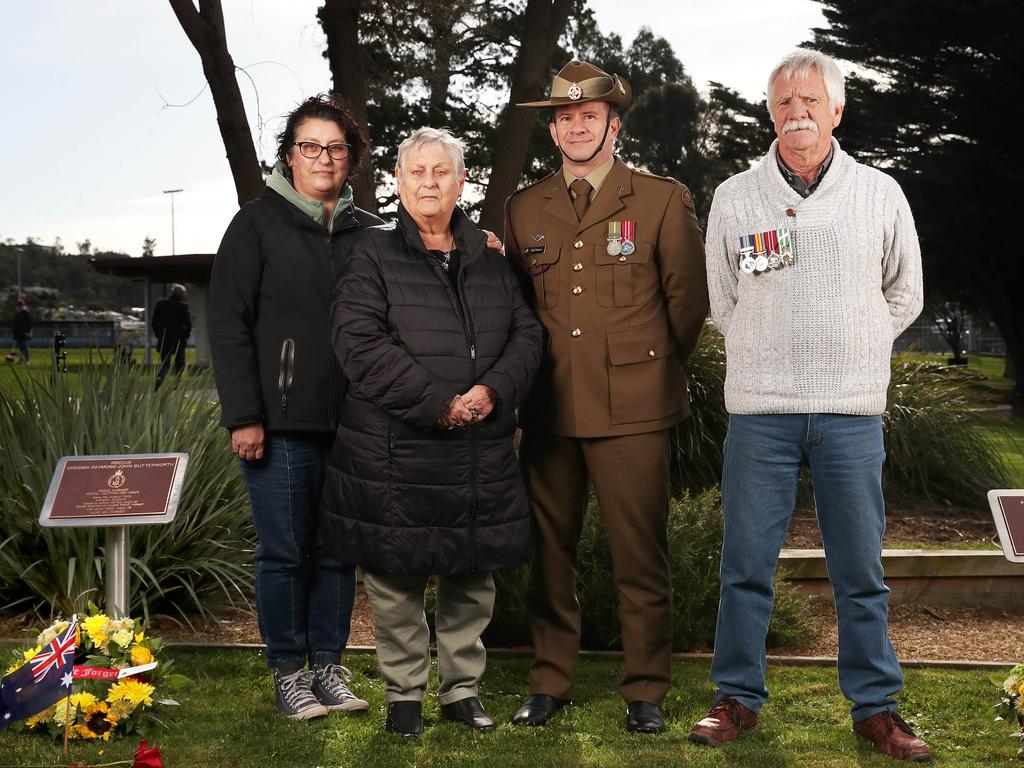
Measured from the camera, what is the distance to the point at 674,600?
16.2 ft

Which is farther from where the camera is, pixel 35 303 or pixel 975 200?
pixel 35 303

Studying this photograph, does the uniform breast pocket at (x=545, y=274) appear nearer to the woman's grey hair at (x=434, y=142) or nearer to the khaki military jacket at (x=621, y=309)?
the khaki military jacket at (x=621, y=309)

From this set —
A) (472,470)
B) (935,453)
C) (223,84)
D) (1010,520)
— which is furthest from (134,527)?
(935,453)

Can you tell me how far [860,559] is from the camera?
366 cm

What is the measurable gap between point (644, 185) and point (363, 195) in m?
4.51

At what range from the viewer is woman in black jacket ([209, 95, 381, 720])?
392 cm

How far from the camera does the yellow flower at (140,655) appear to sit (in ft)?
13.1

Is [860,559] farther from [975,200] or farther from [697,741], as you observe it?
[975,200]

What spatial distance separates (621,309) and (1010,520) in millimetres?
1448

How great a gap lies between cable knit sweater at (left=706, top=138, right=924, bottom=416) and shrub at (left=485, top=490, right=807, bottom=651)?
4.89 ft

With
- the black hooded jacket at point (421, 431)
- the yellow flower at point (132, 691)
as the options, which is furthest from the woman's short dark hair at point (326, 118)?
the yellow flower at point (132, 691)

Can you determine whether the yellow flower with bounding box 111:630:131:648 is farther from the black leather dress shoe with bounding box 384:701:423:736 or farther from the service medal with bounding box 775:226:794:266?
the service medal with bounding box 775:226:794:266

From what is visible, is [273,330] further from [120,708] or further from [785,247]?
[785,247]

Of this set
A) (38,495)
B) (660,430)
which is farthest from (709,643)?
(38,495)
